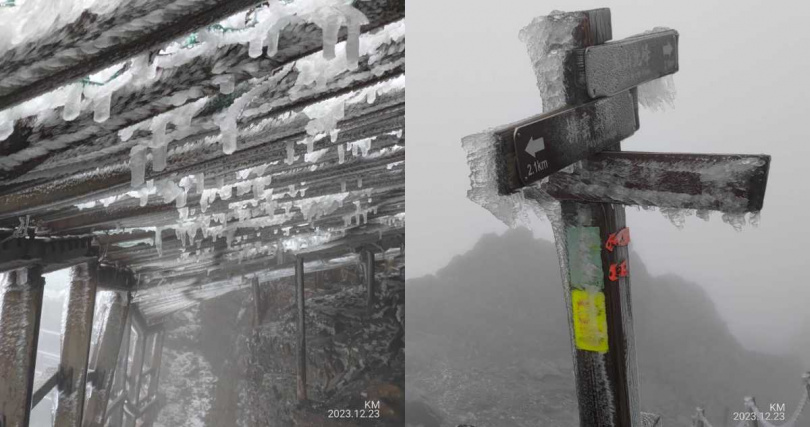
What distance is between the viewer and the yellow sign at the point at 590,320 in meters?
1.74

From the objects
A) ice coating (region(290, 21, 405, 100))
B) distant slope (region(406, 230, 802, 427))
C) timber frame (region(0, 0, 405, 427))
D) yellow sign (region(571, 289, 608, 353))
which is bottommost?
distant slope (region(406, 230, 802, 427))

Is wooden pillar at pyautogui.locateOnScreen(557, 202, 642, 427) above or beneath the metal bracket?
above

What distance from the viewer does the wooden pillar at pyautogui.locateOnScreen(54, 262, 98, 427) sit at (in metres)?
5.33

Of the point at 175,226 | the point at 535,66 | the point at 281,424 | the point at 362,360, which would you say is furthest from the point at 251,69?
the point at 281,424

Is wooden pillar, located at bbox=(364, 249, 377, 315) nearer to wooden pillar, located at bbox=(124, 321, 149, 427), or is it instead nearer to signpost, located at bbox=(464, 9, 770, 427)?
wooden pillar, located at bbox=(124, 321, 149, 427)

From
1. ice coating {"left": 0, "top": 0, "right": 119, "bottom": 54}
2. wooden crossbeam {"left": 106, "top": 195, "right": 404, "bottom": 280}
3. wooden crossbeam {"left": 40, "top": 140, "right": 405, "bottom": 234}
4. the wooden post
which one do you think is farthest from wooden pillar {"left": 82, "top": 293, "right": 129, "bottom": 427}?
the wooden post

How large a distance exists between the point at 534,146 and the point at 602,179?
0.53 m

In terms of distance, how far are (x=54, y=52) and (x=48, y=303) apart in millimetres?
26970

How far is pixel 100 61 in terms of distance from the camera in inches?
56.6

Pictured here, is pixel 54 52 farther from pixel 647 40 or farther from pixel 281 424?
pixel 281 424

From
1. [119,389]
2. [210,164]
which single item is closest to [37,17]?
[210,164]

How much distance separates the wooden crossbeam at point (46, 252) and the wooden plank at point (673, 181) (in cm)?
466

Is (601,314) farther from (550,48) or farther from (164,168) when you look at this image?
(164,168)

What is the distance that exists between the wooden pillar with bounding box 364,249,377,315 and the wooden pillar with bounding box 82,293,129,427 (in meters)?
4.39
